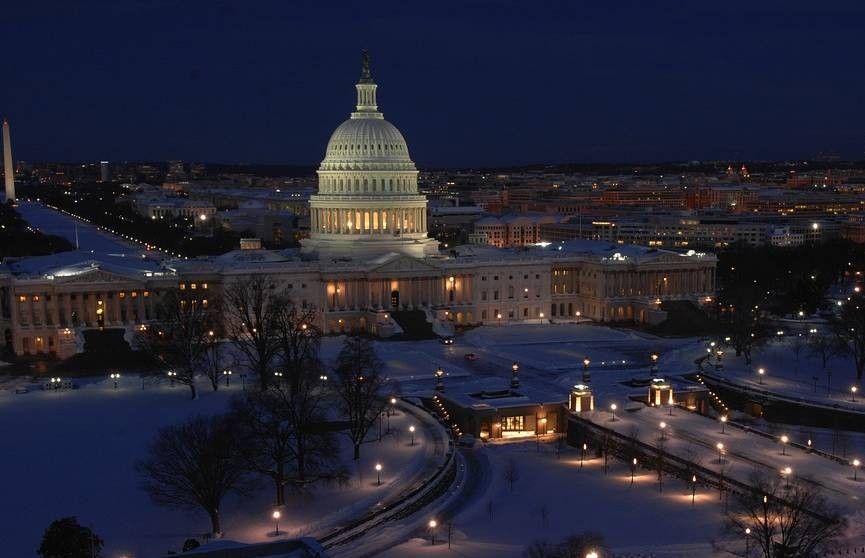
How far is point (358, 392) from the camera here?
44.9m

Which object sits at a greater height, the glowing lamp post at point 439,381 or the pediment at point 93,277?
the pediment at point 93,277

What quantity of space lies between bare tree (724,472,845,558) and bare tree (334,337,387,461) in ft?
50.2

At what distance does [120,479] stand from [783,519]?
24420 mm

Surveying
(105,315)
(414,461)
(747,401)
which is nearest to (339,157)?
(105,315)

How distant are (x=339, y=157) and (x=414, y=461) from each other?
57244 mm

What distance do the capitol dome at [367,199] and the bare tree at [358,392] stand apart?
144ft

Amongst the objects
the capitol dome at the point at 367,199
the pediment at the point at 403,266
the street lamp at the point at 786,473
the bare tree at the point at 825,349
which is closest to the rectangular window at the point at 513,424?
the street lamp at the point at 786,473

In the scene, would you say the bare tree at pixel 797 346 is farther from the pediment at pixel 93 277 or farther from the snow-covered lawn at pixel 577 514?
the pediment at pixel 93 277

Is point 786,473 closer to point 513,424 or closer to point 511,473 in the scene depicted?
point 511,473

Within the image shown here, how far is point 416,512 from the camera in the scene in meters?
38.7

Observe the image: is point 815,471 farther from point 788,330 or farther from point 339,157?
point 339,157

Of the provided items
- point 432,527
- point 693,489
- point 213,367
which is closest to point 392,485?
point 432,527

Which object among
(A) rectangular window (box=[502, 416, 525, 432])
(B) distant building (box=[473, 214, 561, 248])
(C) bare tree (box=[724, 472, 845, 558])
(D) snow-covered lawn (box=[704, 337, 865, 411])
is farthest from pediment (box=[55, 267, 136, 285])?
(B) distant building (box=[473, 214, 561, 248])

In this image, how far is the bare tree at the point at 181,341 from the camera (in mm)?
54656
